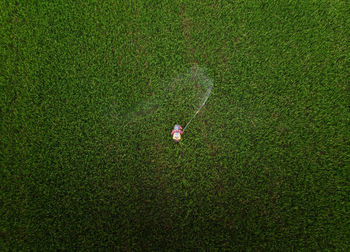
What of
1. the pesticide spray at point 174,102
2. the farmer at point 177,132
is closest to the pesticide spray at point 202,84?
the pesticide spray at point 174,102

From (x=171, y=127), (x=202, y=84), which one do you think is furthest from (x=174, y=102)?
(x=202, y=84)

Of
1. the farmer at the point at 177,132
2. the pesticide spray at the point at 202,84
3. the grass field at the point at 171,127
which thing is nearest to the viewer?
the farmer at the point at 177,132

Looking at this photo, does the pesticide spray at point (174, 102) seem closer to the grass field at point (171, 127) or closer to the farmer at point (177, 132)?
the grass field at point (171, 127)

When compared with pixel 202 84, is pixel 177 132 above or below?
below

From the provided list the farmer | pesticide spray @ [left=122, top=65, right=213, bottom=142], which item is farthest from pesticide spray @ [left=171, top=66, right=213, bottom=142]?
the farmer

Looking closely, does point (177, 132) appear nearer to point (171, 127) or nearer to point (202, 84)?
point (171, 127)

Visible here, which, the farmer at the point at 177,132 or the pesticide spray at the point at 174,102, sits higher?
the pesticide spray at the point at 174,102

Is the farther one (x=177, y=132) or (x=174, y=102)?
(x=174, y=102)

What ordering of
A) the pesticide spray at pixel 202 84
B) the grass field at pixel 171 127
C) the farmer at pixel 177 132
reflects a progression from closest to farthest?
1. the farmer at pixel 177 132
2. the grass field at pixel 171 127
3. the pesticide spray at pixel 202 84

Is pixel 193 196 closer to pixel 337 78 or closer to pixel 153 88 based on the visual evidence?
pixel 153 88
